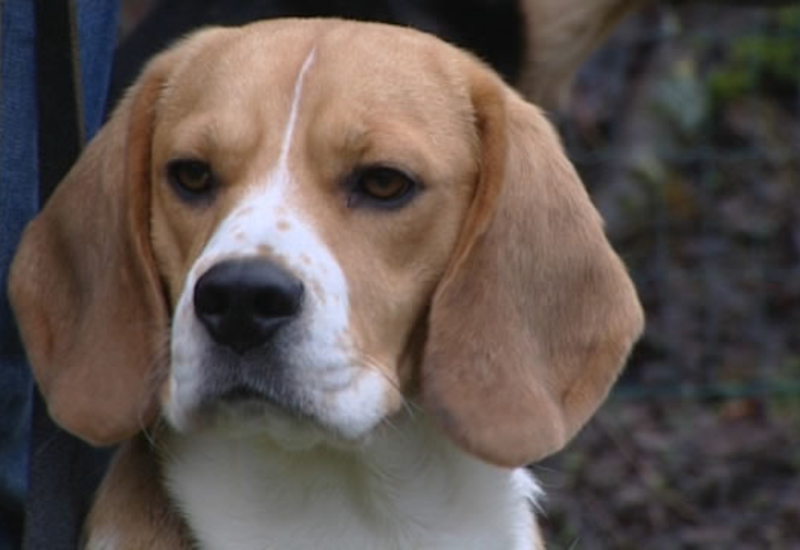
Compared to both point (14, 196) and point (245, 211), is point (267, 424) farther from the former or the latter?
point (14, 196)

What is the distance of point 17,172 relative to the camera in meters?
3.87

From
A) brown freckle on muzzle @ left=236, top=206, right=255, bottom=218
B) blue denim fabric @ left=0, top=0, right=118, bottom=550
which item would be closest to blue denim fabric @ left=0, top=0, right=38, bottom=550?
blue denim fabric @ left=0, top=0, right=118, bottom=550

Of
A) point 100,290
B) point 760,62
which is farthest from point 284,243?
point 760,62

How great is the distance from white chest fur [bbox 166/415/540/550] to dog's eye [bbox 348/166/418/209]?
1.38ft

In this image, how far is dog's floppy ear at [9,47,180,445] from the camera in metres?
3.59

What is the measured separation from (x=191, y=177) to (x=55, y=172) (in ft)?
1.29

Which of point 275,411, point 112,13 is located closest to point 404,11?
point 112,13

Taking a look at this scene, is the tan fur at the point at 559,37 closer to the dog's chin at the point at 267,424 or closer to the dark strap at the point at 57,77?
the dark strap at the point at 57,77

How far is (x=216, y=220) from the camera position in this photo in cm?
351

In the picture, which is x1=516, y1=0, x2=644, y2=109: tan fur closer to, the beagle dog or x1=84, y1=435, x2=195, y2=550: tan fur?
the beagle dog

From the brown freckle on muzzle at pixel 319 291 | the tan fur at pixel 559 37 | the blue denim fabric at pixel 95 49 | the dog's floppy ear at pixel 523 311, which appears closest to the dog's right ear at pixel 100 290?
the blue denim fabric at pixel 95 49

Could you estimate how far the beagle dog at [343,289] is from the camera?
3525mm

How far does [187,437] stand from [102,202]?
0.47m

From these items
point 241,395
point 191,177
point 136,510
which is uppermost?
point 191,177
